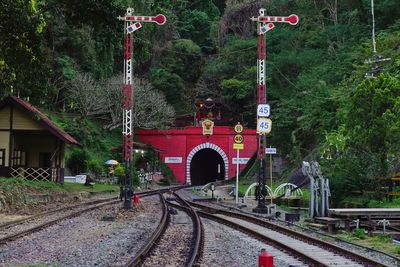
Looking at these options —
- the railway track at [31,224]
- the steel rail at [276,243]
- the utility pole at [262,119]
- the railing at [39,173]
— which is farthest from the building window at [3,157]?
the steel rail at [276,243]

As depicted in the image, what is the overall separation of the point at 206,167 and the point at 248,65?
569 inches

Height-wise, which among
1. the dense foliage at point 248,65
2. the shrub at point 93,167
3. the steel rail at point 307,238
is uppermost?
the dense foliage at point 248,65

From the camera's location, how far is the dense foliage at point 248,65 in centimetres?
1155

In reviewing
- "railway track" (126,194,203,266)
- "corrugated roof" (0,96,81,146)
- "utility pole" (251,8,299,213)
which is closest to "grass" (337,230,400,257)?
"railway track" (126,194,203,266)

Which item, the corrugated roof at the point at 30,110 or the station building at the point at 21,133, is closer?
the corrugated roof at the point at 30,110

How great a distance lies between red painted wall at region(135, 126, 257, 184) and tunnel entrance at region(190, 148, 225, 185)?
6449 mm

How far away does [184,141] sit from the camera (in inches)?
2195

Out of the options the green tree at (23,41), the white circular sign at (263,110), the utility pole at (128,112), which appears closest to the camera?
the green tree at (23,41)

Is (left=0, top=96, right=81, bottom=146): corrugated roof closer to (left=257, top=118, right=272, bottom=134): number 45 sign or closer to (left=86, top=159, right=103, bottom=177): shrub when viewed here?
(left=86, top=159, right=103, bottom=177): shrub

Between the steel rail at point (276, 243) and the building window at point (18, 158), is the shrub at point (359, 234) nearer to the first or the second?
the steel rail at point (276, 243)

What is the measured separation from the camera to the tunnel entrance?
63025mm

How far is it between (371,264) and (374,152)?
521 inches

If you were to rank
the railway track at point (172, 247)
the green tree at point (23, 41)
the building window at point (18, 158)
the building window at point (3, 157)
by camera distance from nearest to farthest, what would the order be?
the railway track at point (172, 247), the green tree at point (23, 41), the building window at point (3, 157), the building window at point (18, 158)

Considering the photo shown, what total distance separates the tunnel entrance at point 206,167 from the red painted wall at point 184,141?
645 centimetres
